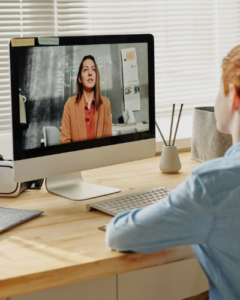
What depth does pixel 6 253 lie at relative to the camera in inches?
40.1

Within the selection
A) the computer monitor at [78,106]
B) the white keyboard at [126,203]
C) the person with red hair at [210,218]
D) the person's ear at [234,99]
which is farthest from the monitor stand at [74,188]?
the person's ear at [234,99]

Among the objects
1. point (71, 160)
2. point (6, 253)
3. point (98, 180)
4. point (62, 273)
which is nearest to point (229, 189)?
point (62, 273)

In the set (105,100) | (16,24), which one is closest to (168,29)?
(16,24)

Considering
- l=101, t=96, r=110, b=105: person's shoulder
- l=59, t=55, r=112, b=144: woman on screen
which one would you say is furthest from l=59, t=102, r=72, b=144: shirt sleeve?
l=101, t=96, r=110, b=105: person's shoulder

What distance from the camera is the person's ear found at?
35.4 inches

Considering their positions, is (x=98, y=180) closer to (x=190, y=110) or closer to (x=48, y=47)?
(x=48, y=47)

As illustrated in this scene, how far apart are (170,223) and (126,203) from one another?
472 mm

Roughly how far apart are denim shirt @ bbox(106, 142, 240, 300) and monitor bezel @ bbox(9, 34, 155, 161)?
0.48m

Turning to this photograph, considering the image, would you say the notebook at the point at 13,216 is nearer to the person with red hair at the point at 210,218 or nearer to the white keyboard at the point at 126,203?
the white keyboard at the point at 126,203

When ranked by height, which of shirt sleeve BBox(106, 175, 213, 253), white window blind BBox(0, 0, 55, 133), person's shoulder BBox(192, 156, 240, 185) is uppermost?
white window blind BBox(0, 0, 55, 133)

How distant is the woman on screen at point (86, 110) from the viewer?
4.57 feet

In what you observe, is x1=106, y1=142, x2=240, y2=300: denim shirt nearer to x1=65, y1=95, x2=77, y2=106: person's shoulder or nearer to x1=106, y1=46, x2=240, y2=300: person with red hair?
x1=106, y1=46, x2=240, y2=300: person with red hair

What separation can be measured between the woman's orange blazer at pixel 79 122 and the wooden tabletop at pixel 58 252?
22cm

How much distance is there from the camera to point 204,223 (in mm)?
843
